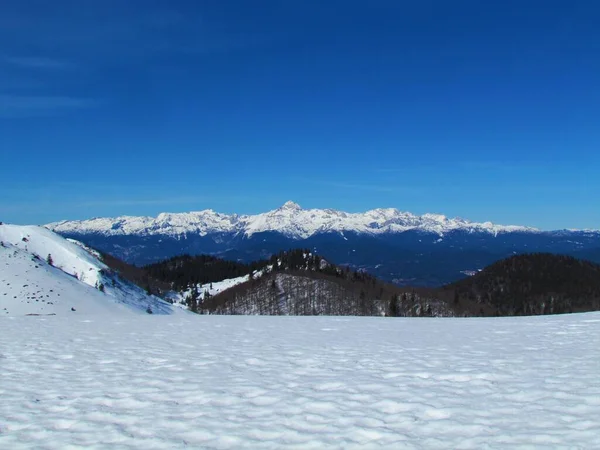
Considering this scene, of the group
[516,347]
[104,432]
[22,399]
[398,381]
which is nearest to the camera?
[104,432]

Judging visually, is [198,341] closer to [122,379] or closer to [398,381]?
[122,379]

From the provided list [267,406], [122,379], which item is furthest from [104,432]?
[122,379]

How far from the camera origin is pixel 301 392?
10.0 m

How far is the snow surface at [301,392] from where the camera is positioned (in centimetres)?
757

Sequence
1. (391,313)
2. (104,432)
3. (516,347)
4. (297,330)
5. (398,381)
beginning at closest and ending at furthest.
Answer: (104,432) → (398,381) → (516,347) → (297,330) → (391,313)

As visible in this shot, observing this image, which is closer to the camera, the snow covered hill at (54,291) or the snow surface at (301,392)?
the snow surface at (301,392)

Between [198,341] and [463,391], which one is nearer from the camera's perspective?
[463,391]

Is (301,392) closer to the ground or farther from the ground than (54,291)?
closer to the ground

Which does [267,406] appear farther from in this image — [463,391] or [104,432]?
[463,391]

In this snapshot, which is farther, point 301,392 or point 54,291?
point 54,291

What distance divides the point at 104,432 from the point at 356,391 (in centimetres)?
499

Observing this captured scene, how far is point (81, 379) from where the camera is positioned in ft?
37.7

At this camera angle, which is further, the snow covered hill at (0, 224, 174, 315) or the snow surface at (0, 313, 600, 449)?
the snow covered hill at (0, 224, 174, 315)

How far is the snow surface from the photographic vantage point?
7.57 meters
